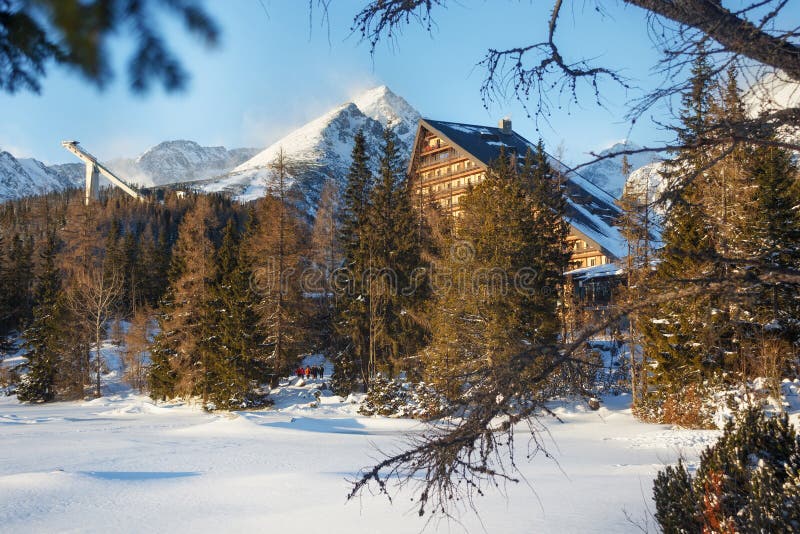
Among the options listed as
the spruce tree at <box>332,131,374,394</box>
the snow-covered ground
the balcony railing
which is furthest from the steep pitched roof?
the snow-covered ground

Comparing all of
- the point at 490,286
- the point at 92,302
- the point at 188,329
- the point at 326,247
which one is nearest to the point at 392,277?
the point at 490,286

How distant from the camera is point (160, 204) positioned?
10519cm

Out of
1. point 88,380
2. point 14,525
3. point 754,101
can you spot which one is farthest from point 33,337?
point 754,101

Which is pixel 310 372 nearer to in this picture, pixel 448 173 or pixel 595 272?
pixel 595 272

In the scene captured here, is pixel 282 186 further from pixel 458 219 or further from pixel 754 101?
pixel 754 101

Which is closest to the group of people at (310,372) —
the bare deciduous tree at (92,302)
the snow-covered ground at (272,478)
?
the snow-covered ground at (272,478)

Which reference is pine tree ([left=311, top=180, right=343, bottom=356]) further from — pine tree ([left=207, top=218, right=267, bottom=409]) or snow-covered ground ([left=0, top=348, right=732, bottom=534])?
snow-covered ground ([left=0, top=348, right=732, bottom=534])

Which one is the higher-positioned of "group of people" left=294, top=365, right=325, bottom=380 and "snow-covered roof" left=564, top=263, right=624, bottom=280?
"snow-covered roof" left=564, top=263, right=624, bottom=280

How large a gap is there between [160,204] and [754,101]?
113250 millimetres

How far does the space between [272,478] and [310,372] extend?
25190 mm

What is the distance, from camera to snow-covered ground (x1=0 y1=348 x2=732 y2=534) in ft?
25.8

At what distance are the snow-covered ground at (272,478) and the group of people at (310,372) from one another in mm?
11535

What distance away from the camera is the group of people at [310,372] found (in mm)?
34656

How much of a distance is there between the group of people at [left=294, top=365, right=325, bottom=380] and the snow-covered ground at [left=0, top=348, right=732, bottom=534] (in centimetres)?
1153
